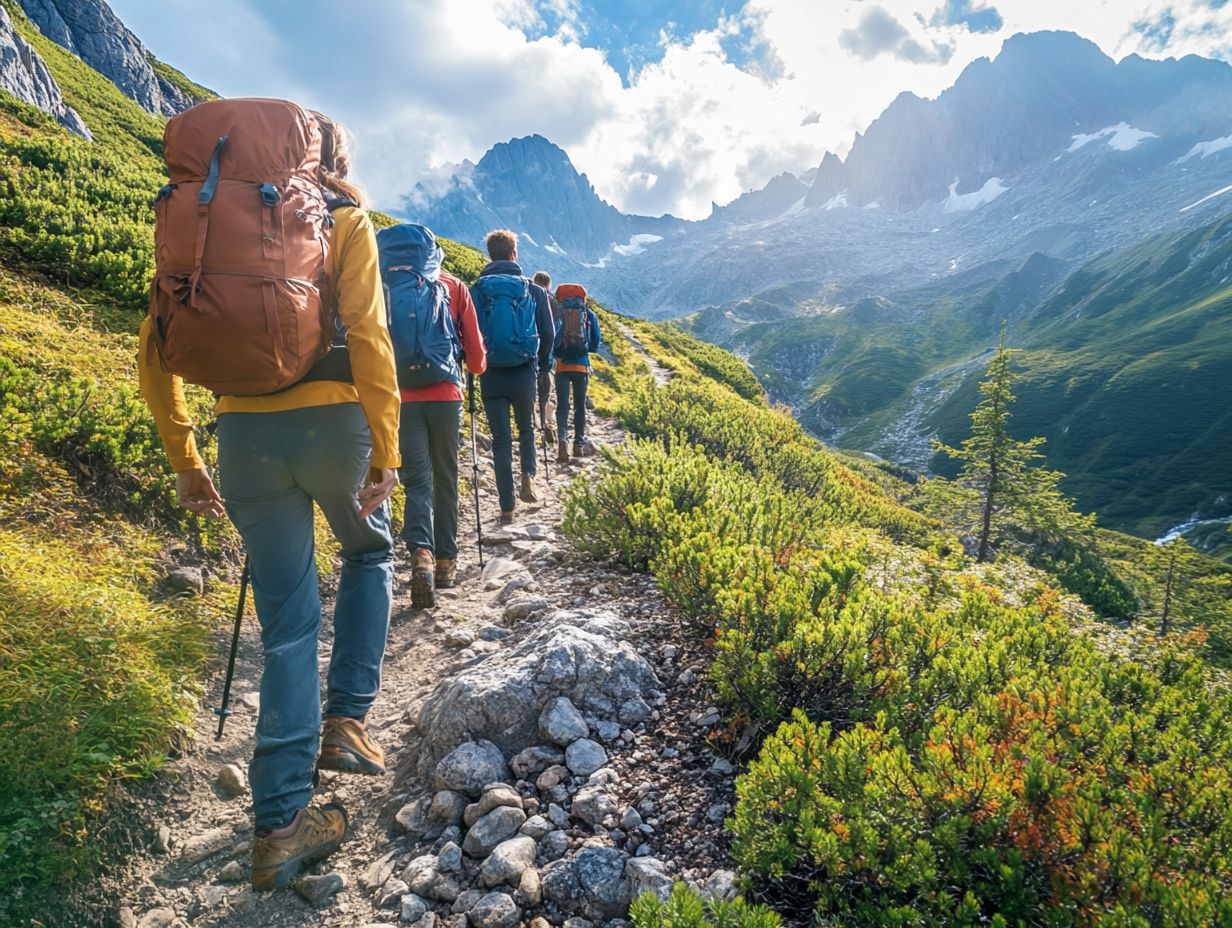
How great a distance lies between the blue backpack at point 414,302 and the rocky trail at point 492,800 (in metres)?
2.27

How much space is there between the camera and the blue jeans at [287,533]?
2674 mm

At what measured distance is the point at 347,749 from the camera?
125 inches

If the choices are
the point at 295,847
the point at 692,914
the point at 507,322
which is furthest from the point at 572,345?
the point at 692,914

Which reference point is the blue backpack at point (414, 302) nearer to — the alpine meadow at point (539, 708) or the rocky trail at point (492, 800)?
the alpine meadow at point (539, 708)

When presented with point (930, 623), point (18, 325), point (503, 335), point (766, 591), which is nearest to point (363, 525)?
point (766, 591)

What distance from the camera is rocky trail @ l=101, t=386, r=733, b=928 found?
8.36 feet

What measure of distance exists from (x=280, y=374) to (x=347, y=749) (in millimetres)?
1951

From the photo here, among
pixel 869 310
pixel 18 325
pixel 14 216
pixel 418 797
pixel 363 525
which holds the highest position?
pixel 869 310

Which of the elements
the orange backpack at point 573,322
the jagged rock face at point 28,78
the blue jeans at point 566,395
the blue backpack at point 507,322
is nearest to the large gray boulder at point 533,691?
the blue backpack at point 507,322

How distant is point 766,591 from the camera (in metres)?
3.86

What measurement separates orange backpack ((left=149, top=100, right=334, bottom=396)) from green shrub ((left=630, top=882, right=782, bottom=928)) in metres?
2.33

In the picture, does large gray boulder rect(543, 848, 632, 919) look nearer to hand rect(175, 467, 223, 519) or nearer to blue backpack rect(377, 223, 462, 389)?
hand rect(175, 467, 223, 519)

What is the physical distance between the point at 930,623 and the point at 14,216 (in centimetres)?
1200

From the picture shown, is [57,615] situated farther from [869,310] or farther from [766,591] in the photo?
[869,310]
